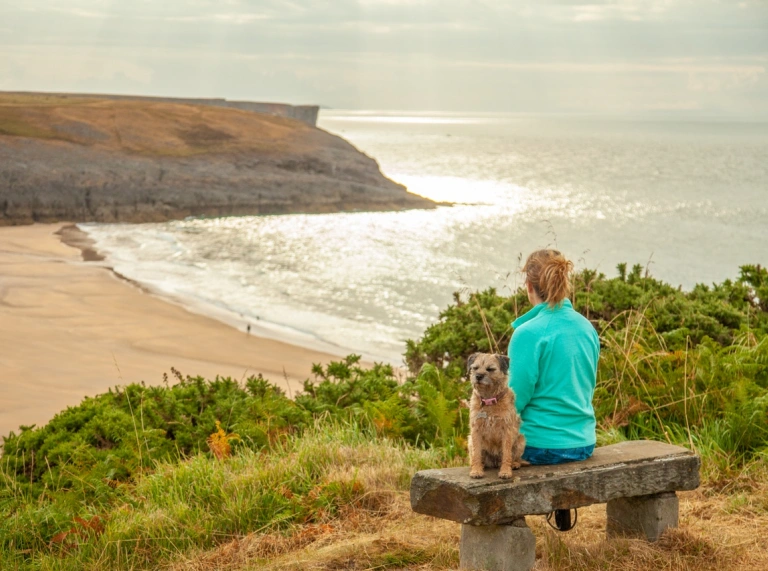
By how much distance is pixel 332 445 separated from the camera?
664 cm

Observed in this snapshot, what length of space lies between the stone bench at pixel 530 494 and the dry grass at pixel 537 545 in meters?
0.24

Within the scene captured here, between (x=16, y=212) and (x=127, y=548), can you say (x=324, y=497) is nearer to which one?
(x=127, y=548)

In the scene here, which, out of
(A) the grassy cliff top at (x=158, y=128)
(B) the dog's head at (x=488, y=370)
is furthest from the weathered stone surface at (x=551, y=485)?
(A) the grassy cliff top at (x=158, y=128)

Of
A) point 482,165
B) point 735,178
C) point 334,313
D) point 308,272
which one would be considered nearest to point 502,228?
point 308,272

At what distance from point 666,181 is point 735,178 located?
738 cm

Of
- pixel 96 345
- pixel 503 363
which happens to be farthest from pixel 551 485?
Answer: pixel 96 345

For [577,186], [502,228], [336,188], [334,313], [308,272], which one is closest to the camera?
[334,313]

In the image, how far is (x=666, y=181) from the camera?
3108 inches

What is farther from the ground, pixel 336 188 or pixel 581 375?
pixel 336 188

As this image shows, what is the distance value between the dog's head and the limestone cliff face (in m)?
37.5

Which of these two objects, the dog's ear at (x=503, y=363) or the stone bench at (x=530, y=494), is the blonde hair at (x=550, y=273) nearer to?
the dog's ear at (x=503, y=363)

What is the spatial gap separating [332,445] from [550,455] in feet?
7.86

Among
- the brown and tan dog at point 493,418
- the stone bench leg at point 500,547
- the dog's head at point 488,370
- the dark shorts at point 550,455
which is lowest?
the stone bench leg at point 500,547

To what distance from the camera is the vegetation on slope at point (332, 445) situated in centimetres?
550
